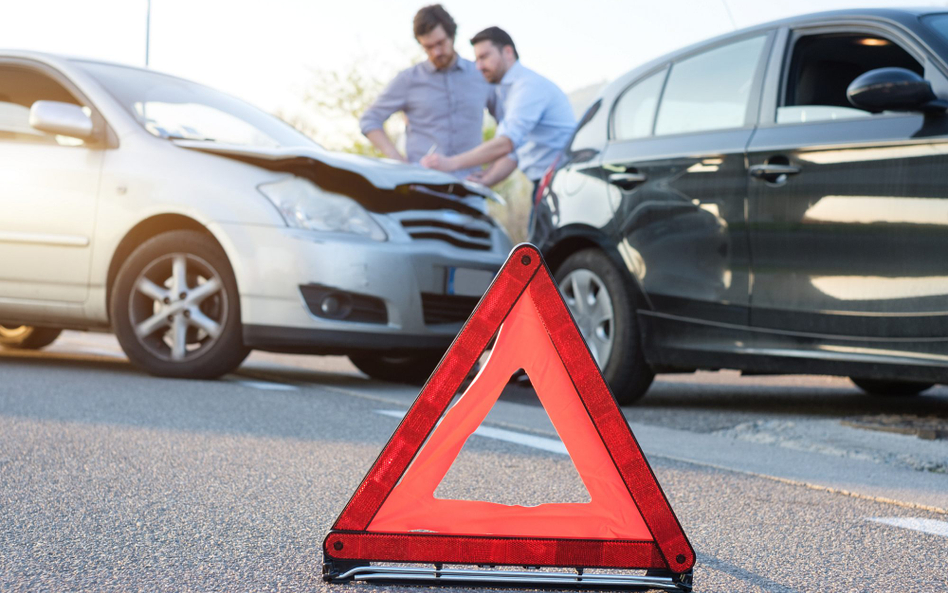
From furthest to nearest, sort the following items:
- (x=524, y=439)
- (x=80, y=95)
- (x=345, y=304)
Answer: (x=80, y=95) → (x=345, y=304) → (x=524, y=439)

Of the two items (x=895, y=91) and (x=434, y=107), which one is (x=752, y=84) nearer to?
(x=895, y=91)

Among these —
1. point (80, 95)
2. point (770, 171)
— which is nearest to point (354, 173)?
point (80, 95)

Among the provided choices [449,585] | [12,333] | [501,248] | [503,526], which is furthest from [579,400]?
[12,333]

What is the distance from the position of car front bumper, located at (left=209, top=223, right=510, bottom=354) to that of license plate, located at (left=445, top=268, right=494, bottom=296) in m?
0.20

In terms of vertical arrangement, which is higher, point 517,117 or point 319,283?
point 517,117

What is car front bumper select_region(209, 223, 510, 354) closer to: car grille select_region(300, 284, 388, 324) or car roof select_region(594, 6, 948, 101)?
car grille select_region(300, 284, 388, 324)

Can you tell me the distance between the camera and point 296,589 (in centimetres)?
232

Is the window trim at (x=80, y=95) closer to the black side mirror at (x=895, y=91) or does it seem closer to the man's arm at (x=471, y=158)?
the man's arm at (x=471, y=158)

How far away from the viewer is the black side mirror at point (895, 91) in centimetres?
411

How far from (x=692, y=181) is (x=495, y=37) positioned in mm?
2403

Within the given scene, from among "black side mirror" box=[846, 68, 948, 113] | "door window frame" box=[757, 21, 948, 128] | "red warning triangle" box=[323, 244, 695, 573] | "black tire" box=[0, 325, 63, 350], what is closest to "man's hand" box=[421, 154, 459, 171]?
"door window frame" box=[757, 21, 948, 128]

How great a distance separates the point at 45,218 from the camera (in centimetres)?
627

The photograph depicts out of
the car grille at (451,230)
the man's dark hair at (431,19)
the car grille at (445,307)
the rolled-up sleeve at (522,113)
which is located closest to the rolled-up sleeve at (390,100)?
the man's dark hair at (431,19)

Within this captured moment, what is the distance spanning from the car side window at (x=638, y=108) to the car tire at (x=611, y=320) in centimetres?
61
